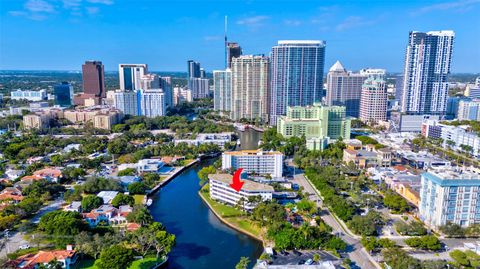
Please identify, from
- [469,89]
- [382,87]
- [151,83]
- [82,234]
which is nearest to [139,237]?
[82,234]

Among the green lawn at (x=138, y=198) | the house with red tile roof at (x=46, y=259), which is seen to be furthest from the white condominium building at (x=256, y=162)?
the house with red tile roof at (x=46, y=259)

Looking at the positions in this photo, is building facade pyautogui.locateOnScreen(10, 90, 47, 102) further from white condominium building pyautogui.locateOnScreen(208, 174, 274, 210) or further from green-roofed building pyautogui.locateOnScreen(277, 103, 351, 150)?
white condominium building pyautogui.locateOnScreen(208, 174, 274, 210)

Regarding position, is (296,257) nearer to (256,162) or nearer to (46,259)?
(46,259)

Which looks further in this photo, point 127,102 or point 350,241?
point 127,102

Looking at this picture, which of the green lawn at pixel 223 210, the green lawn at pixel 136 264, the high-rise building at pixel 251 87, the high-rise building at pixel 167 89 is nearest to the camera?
the green lawn at pixel 136 264

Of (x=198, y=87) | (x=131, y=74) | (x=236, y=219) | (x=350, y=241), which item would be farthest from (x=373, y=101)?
(x=131, y=74)

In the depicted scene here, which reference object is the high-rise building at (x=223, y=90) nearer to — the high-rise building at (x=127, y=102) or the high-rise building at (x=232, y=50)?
the high-rise building at (x=232, y=50)

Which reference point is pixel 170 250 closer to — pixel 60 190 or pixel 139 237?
pixel 139 237
